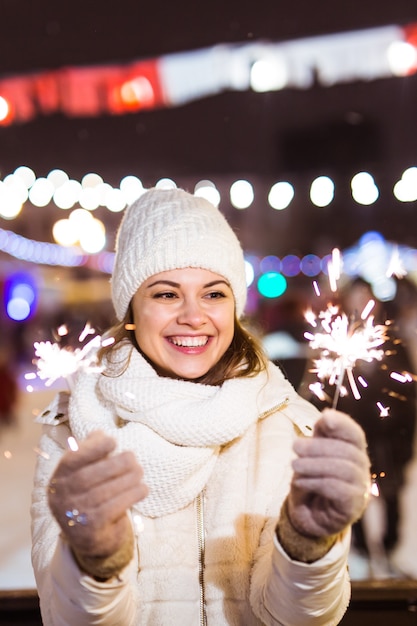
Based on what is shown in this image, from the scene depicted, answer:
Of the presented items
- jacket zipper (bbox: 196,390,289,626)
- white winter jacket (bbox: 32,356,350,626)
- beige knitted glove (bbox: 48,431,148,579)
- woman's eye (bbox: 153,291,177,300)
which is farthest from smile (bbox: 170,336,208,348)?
beige knitted glove (bbox: 48,431,148,579)

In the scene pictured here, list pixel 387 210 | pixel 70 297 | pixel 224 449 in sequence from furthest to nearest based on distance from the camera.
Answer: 1. pixel 70 297
2. pixel 387 210
3. pixel 224 449

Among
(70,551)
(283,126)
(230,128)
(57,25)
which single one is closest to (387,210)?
(283,126)

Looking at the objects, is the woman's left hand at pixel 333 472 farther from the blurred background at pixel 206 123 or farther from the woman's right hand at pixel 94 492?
the blurred background at pixel 206 123

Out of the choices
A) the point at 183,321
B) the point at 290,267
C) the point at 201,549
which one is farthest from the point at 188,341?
the point at 290,267

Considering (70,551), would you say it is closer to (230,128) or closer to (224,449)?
(224,449)

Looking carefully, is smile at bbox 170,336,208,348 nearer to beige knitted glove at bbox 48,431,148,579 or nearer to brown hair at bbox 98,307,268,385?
brown hair at bbox 98,307,268,385

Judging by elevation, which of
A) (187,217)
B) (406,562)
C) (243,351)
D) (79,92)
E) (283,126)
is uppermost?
(283,126)

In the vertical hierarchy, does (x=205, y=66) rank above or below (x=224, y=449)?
above

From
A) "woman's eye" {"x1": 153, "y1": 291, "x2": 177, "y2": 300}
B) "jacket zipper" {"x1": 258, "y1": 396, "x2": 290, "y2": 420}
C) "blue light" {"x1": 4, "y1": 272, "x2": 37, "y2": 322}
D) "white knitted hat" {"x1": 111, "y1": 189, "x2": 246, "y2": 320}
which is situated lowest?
"jacket zipper" {"x1": 258, "y1": 396, "x2": 290, "y2": 420}

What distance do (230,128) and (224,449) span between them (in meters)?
4.22

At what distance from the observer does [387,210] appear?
1052 cm

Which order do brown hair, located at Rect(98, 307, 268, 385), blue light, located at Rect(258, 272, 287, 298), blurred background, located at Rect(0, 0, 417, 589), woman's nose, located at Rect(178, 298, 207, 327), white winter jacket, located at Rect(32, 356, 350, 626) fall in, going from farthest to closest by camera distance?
blue light, located at Rect(258, 272, 287, 298) < blurred background, located at Rect(0, 0, 417, 589) < brown hair, located at Rect(98, 307, 268, 385) < woman's nose, located at Rect(178, 298, 207, 327) < white winter jacket, located at Rect(32, 356, 350, 626)

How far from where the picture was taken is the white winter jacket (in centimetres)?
121

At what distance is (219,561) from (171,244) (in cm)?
77
